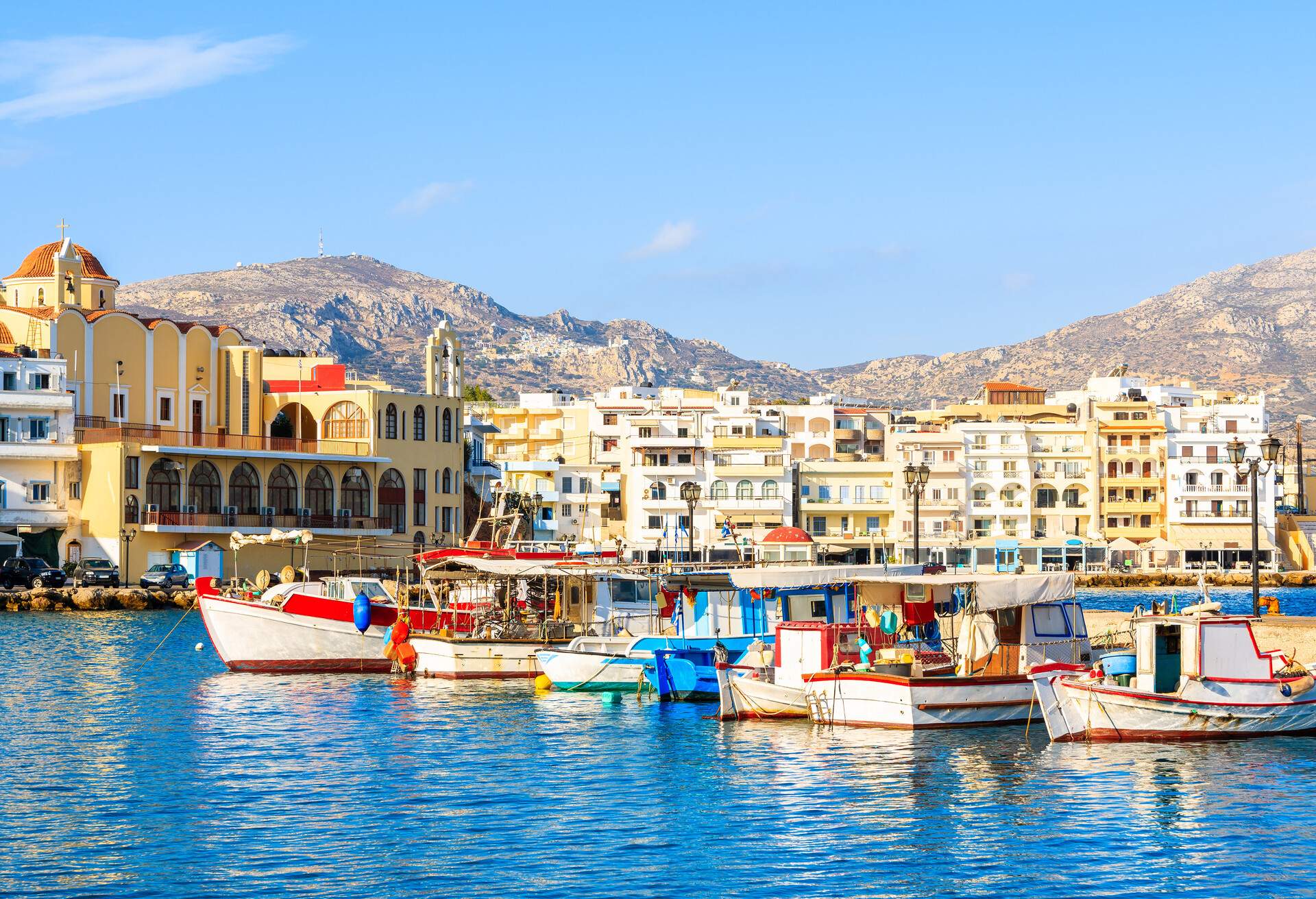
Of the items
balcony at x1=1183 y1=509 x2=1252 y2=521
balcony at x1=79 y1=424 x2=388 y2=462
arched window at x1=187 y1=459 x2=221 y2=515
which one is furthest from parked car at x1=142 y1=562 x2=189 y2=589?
balcony at x1=1183 y1=509 x2=1252 y2=521

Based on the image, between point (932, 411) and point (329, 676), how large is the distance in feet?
301

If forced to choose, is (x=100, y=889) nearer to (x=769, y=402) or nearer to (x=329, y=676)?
(x=329, y=676)

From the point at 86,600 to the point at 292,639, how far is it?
98.1 feet

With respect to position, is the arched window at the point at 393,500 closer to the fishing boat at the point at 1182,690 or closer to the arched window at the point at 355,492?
the arched window at the point at 355,492

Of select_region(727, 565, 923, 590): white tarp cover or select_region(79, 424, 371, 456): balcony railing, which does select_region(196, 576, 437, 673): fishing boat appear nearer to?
select_region(727, 565, 923, 590): white tarp cover

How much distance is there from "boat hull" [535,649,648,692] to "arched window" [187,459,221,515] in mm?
48068

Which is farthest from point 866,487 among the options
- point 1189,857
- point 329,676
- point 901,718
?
point 1189,857

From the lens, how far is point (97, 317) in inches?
3290

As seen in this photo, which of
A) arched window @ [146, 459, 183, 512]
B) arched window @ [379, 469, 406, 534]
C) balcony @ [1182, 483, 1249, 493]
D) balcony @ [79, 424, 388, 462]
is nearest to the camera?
arched window @ [146, 459, 183, 512]

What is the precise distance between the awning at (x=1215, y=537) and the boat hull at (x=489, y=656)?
73427mm

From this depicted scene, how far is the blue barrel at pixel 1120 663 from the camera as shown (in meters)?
28.6

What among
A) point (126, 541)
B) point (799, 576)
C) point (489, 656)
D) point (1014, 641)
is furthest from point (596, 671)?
point (126, 541)

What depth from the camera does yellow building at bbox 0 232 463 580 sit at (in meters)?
78.8

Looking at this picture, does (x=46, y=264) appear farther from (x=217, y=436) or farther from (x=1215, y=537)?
(x=1215, y=537)
